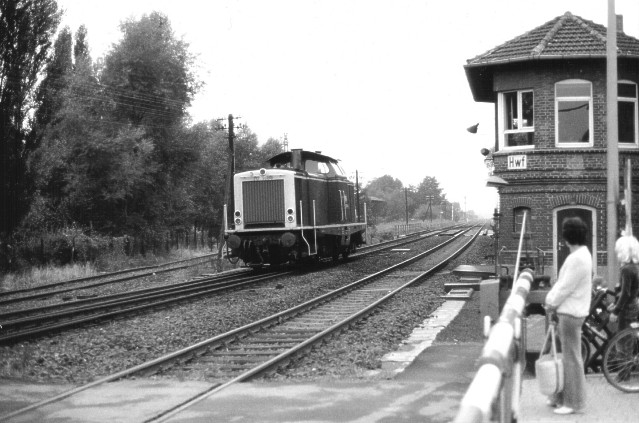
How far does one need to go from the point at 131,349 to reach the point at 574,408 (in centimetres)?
655

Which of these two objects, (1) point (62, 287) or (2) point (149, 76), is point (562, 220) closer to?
(1) point (62, 287)

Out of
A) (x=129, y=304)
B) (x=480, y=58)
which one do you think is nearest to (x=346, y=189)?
(x=480, y=58)

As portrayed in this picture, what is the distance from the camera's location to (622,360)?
688cm

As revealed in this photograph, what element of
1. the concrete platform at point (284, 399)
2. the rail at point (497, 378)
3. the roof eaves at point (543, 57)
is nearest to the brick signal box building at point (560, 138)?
the roof eaves at point (543, 57)

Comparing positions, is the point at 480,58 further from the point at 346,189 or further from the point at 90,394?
the point at 90,394

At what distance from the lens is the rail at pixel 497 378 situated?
2.20m

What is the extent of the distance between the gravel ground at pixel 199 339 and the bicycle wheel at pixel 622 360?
107 inches

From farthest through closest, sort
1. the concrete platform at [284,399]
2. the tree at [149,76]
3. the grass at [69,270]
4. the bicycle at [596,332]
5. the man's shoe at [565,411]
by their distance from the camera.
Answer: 1. the tree at [149,76]
2. the grass at [69,270]
3. the bicycle at [596,332]
4. the concrete platform at [284,399]
5. the man's shoe at [565,411]

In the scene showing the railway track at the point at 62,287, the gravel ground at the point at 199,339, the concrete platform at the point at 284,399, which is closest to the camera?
the concrete platform at the point at 284,399

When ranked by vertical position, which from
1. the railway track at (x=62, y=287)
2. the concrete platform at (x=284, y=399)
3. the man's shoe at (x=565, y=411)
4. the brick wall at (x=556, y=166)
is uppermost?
the brick wall at (x=556, y=166)

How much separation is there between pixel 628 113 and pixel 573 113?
53.8 inches

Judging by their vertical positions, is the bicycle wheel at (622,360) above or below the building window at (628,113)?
below

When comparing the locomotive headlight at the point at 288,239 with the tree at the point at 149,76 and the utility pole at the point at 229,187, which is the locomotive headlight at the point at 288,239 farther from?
the tree at the point at 149,76

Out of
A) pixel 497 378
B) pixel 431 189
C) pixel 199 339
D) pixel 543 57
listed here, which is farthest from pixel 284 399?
pixel 431 189
